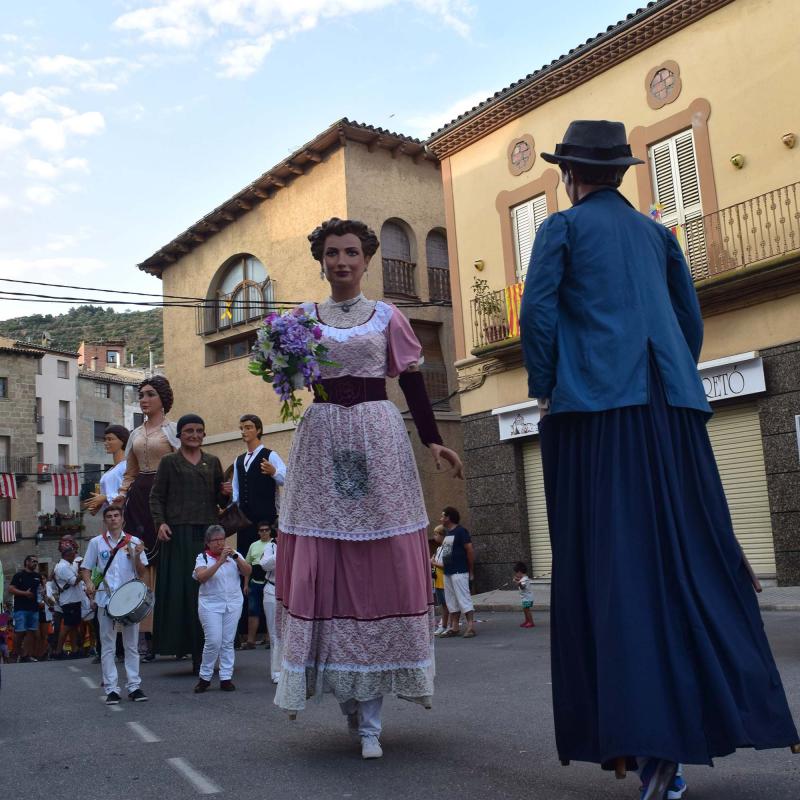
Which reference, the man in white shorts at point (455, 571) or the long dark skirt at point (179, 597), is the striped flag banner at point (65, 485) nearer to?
the man in white shorts at point (455, 571)

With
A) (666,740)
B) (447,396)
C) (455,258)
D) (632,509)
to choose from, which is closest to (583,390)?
(632,509)

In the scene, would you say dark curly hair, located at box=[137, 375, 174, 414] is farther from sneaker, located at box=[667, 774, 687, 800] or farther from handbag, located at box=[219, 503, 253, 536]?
sneaker, located at box=[667, 774, 687, 800]

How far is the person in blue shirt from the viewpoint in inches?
124

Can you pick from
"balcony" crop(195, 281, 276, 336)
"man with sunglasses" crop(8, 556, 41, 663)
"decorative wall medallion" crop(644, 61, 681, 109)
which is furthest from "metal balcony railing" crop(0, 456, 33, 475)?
"decorative wall medallion" crop(644, 61, 681, 109)

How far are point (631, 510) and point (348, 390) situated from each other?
1.88 meters

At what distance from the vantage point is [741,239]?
15797 mm

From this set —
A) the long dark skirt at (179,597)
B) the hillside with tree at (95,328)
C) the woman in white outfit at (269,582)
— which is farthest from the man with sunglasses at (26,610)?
the hillside with tree at (95,328)

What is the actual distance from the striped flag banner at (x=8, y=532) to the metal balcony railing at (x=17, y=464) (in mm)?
3161

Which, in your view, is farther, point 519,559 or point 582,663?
point 519,559

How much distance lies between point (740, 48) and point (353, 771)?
15033mm

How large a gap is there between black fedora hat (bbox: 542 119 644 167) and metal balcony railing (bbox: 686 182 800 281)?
39.7 ft

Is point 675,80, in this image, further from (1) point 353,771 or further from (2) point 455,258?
(1) point 353,771

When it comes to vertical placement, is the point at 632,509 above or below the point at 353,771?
above

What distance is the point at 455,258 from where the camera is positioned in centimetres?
2142
